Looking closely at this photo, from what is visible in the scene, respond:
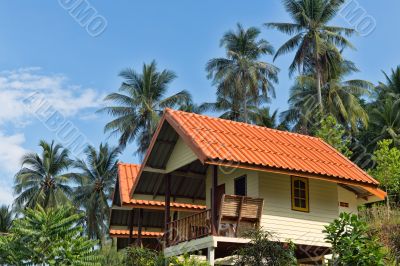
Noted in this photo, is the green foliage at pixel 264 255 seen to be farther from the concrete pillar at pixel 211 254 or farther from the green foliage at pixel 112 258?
the green foliage at pixel 112 258

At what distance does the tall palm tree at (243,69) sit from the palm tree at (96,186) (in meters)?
12.7

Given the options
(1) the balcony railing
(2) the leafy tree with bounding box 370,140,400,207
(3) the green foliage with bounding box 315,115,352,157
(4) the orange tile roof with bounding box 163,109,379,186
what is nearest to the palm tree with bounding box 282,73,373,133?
(3) the green foliage with bounding box 315,115,352,157

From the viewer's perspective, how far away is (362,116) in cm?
4250

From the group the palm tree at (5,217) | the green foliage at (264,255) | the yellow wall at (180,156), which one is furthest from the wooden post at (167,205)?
the palm tree at (5,217)

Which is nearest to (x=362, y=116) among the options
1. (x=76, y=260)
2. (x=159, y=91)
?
(x=159, y=91)

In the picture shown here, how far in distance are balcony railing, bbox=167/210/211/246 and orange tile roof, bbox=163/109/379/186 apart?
6.52ft

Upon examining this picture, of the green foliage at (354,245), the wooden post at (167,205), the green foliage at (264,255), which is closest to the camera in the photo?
the green foliage at (354,245)

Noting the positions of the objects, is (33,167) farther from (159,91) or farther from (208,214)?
(208,214)

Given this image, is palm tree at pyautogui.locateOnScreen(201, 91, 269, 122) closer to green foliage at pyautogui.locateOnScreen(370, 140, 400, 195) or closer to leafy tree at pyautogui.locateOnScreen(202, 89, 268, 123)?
leafy tree at pyautogui.locateOnScreen(202, 89, 268, 123)

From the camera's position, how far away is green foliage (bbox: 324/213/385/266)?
15008mm

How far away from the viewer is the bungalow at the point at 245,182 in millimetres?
17219

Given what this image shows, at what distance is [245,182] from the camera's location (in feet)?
63.2

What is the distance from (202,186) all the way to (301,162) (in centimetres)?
524

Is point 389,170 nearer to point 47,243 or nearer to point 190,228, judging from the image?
point 190,228
